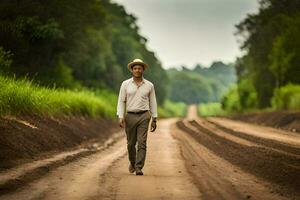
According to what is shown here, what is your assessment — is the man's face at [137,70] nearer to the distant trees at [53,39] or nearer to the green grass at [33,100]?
the green grass at [33,100]

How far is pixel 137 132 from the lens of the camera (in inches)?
505

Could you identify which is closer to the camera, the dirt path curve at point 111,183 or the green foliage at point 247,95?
the dirt path curve at point 111,183

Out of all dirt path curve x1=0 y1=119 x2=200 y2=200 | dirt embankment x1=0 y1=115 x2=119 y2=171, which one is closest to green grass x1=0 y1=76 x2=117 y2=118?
dirt embankment x1=0 y1=115 x2=119 y2=171

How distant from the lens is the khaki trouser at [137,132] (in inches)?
497

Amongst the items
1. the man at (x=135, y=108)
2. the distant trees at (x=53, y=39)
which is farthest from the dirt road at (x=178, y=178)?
the distant trees at (x=53, y=39)

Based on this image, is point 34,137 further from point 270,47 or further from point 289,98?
point 270,47

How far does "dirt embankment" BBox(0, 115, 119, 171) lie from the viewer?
552 inches

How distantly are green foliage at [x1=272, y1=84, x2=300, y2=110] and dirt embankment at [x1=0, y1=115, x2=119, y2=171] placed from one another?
1036 inches

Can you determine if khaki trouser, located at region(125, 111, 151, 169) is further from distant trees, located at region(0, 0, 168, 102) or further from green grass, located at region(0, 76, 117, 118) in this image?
distant trees, located at region(0, 0, 168, 102)

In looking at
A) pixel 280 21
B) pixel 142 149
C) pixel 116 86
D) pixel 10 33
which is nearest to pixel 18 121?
pixel 142 149

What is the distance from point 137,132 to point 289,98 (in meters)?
39.4

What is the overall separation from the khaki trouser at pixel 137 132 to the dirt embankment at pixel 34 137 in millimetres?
2502

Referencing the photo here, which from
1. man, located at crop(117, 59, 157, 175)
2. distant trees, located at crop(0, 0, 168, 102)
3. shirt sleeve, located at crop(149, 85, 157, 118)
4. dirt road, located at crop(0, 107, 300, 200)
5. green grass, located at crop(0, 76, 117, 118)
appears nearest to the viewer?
dirt road, located at crop(0, 107, 300, 200)

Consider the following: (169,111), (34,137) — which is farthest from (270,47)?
(169,111)
